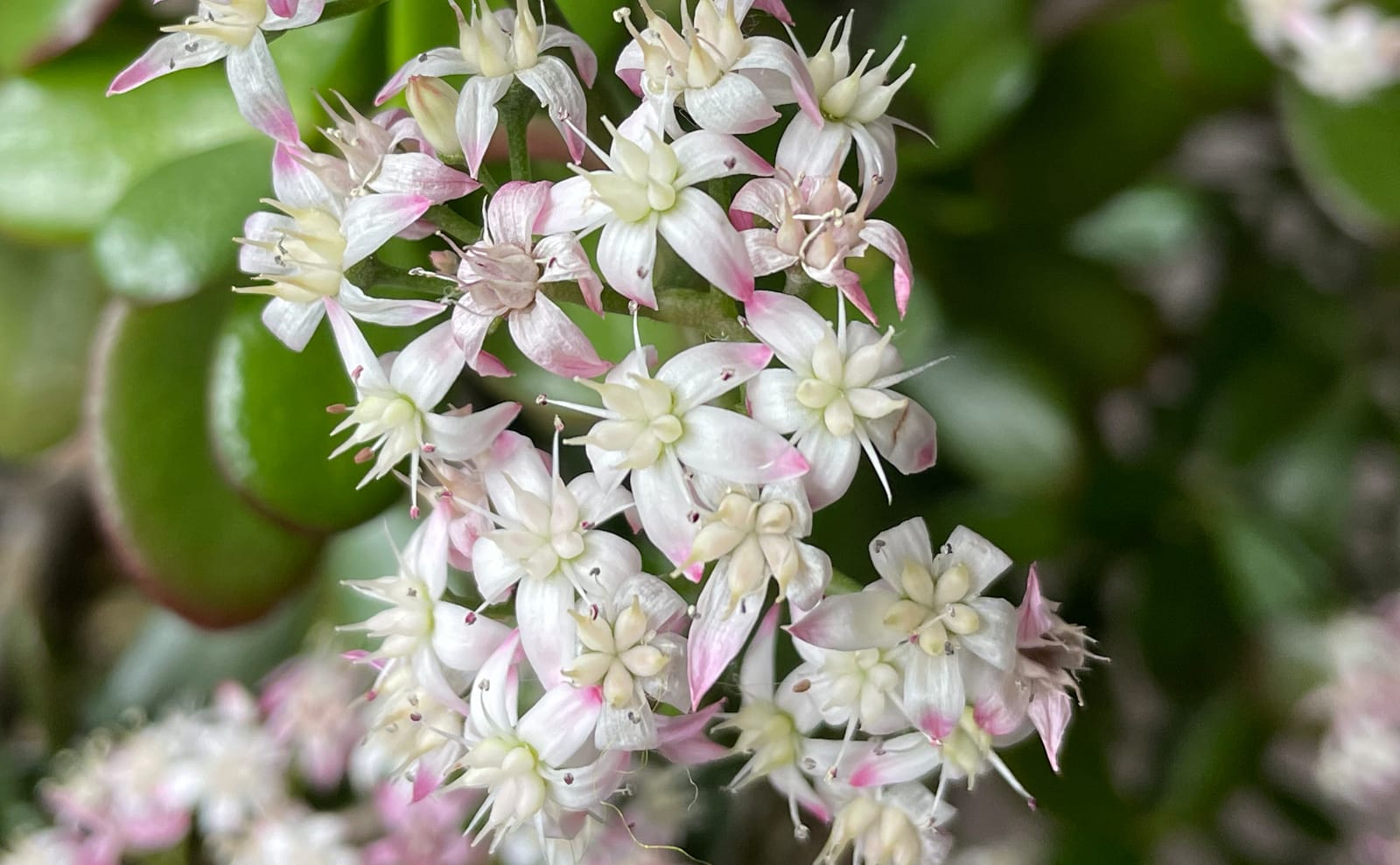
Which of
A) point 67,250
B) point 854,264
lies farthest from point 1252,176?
point 67,250

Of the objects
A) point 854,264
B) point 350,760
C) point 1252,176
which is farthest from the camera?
point 1252,176

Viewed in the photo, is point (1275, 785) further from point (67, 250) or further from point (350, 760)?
point (67, 250)

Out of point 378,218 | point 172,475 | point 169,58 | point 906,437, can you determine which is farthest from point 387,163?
point 172,475

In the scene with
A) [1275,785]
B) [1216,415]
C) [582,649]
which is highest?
[582,649]

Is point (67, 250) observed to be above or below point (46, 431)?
above

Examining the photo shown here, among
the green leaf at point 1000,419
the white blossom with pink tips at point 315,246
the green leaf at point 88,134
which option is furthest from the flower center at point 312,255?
the green leaf at point 1000,419

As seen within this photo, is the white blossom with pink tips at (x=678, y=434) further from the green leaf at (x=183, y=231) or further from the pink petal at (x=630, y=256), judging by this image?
the green leaf at (x=183, y=231)

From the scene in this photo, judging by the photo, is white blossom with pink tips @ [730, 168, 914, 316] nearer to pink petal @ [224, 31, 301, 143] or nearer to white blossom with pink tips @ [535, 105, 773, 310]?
white blossom with pink tips @ [535, 105, 773, 310]
